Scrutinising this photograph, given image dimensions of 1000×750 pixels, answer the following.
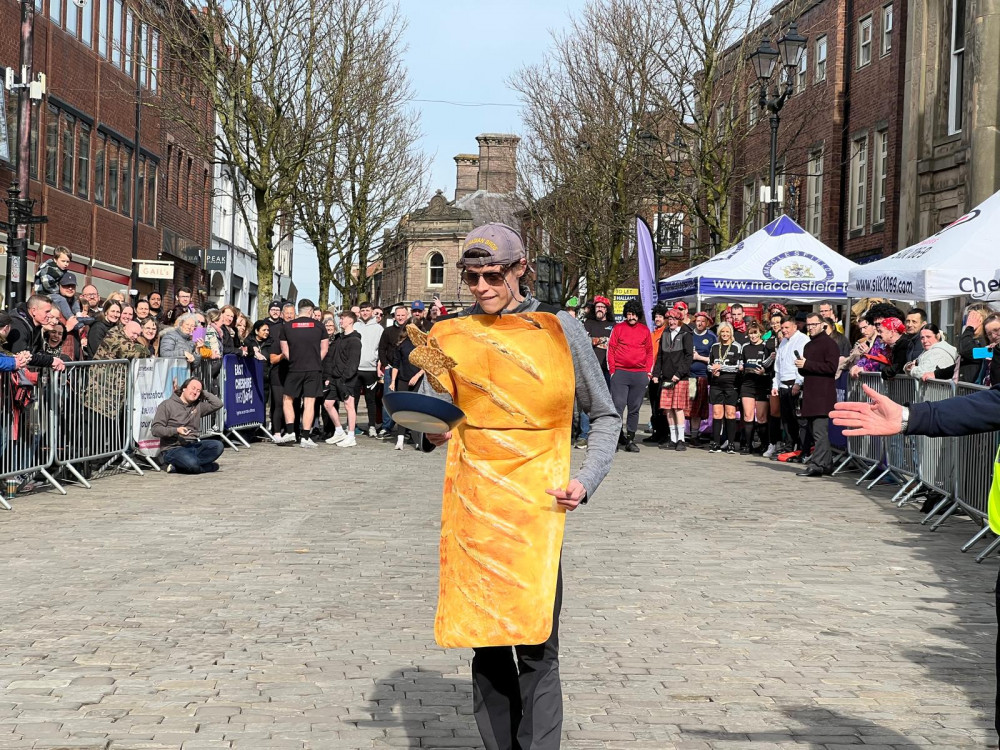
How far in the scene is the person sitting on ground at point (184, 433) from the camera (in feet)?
47.9

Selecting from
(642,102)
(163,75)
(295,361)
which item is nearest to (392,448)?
(295,361)

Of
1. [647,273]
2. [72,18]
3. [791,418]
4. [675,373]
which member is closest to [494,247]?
[791,418]

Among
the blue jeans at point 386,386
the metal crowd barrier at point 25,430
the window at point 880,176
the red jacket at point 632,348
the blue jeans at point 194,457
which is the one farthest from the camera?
the window at point 880,176

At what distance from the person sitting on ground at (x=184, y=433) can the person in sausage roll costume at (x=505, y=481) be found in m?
10.6

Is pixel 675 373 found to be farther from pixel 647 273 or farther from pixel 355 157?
pixel 355 157

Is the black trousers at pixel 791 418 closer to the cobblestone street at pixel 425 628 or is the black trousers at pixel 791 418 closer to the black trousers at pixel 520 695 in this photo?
the cobblestone street at pixel 425 628

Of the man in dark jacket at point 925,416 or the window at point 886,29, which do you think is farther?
the window at point 886,29

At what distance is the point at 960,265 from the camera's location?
1274 centimetres

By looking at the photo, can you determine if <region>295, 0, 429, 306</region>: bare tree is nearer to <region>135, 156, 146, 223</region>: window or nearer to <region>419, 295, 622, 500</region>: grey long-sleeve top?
<region>135, 156, 146, 223</region>: window

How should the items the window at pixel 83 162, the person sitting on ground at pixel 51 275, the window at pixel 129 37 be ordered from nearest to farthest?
1. the person sitting on ground at pixel 51 275
2. the window at pixel 83 162
3. the window at pixel 129 37

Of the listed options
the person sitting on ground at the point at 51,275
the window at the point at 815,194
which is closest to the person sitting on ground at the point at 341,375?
the person sitting on ground at the point at 51,275

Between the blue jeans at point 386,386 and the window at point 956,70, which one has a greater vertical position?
the window at point 956,70

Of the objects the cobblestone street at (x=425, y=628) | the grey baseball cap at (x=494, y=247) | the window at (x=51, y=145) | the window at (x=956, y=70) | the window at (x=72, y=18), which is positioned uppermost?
the window at (x=72, y=18)

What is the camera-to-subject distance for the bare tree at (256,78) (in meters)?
29.3
